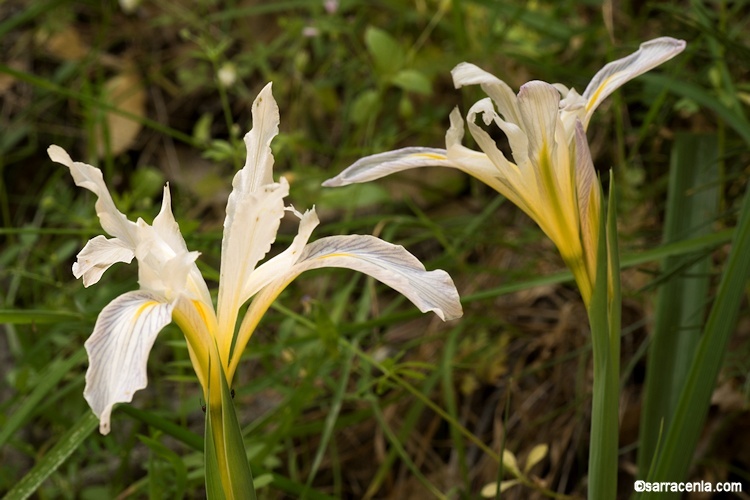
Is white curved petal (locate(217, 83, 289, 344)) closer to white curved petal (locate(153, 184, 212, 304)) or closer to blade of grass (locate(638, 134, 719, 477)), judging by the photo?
white curved petal (locate(153, 184, 212, 304))

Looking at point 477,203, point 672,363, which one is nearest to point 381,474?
point 672,363

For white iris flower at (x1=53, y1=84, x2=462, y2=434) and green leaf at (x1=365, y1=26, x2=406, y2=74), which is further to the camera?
green leaf at (x1=365, y1=26, x2=406, y2=74)

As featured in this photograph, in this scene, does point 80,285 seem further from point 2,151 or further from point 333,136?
point 333,136

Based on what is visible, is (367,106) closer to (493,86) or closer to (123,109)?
(123,109)

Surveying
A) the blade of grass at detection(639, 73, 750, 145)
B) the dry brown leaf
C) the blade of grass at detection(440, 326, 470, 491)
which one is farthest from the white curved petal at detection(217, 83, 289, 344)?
the dry brown leaf

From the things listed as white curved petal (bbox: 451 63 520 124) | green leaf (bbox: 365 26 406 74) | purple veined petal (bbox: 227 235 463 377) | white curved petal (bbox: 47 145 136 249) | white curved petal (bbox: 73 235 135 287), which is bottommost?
purple veined petal (bbox: 227 235 463 377)
